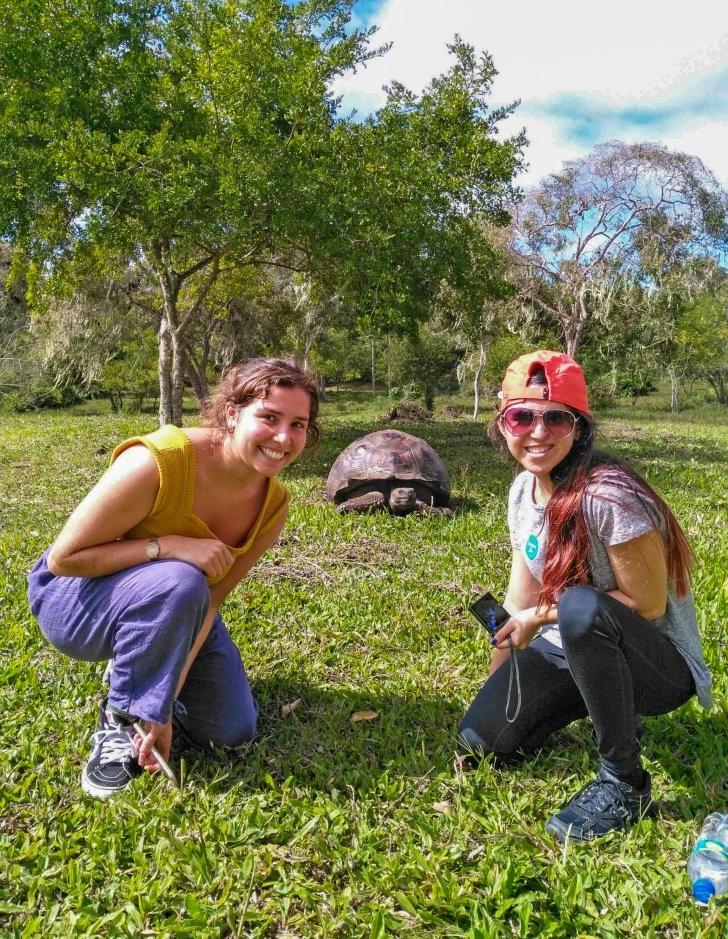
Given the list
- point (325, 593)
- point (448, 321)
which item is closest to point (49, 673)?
point (325, 593)

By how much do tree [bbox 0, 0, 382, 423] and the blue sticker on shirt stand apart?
19.7 ft

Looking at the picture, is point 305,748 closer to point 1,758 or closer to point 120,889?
point 120,889

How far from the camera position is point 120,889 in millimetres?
1775

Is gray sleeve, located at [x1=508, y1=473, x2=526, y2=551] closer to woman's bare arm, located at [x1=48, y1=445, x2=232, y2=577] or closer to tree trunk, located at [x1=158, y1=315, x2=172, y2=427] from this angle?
woman's bare arm, located at [x1=48, y1=445, x2=232, y2=577]

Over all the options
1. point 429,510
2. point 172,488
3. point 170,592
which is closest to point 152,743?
point 170,592

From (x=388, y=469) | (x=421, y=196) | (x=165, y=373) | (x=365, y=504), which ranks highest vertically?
(x=421, y=196)

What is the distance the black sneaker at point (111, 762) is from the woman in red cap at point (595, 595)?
1.11 m

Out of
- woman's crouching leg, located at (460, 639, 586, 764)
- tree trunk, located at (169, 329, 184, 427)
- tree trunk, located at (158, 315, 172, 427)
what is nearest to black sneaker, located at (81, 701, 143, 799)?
woman's crouching leg, located at (460, 639, 586, 764)

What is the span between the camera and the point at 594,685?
1956 millimetres

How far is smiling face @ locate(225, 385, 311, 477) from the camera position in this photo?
2.13 metres

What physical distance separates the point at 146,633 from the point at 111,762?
0.44m

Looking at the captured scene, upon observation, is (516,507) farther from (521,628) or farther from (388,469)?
(388,469)

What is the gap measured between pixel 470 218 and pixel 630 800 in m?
8.73

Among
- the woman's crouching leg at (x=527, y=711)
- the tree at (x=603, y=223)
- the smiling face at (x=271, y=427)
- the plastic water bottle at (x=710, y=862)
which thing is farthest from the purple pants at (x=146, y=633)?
the tree at (x=603, y=223)
